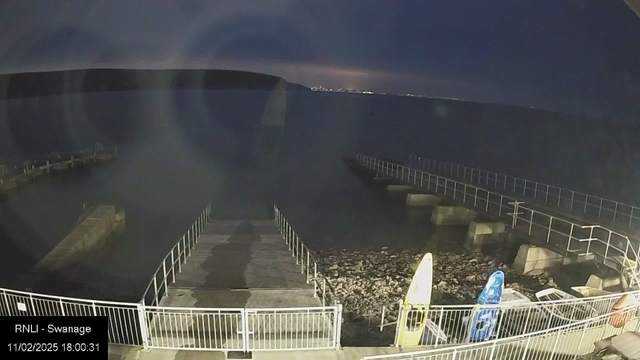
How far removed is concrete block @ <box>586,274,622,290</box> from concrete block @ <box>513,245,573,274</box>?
1.52 metres

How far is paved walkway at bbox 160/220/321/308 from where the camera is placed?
194 inches

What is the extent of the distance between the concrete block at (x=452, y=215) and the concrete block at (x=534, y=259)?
333 cm

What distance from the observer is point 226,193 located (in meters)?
17.0

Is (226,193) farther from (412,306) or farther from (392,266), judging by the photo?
(412,306)

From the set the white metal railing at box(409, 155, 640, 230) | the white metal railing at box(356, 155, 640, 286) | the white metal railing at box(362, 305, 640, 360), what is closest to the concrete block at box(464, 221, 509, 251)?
the white metal railing at box(356, 155, 640, 286)

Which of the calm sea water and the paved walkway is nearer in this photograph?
the paved walkway

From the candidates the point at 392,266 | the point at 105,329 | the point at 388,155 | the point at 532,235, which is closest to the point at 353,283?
the point at 392,266

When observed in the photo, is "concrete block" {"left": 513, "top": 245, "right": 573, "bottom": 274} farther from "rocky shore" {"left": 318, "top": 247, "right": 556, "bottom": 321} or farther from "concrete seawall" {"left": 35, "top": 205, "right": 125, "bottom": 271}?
"concrete seawall" {"left": 35, "top": 205, "right": 125, "bottom": 271}

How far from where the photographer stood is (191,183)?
17031 millimetres

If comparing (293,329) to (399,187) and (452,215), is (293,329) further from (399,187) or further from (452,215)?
(399,187)

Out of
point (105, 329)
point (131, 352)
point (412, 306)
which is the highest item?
point (105, 329)

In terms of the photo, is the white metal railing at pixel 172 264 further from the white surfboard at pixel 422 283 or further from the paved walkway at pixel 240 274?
the white surfboard at pixel 422 283

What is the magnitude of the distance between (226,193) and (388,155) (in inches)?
553
